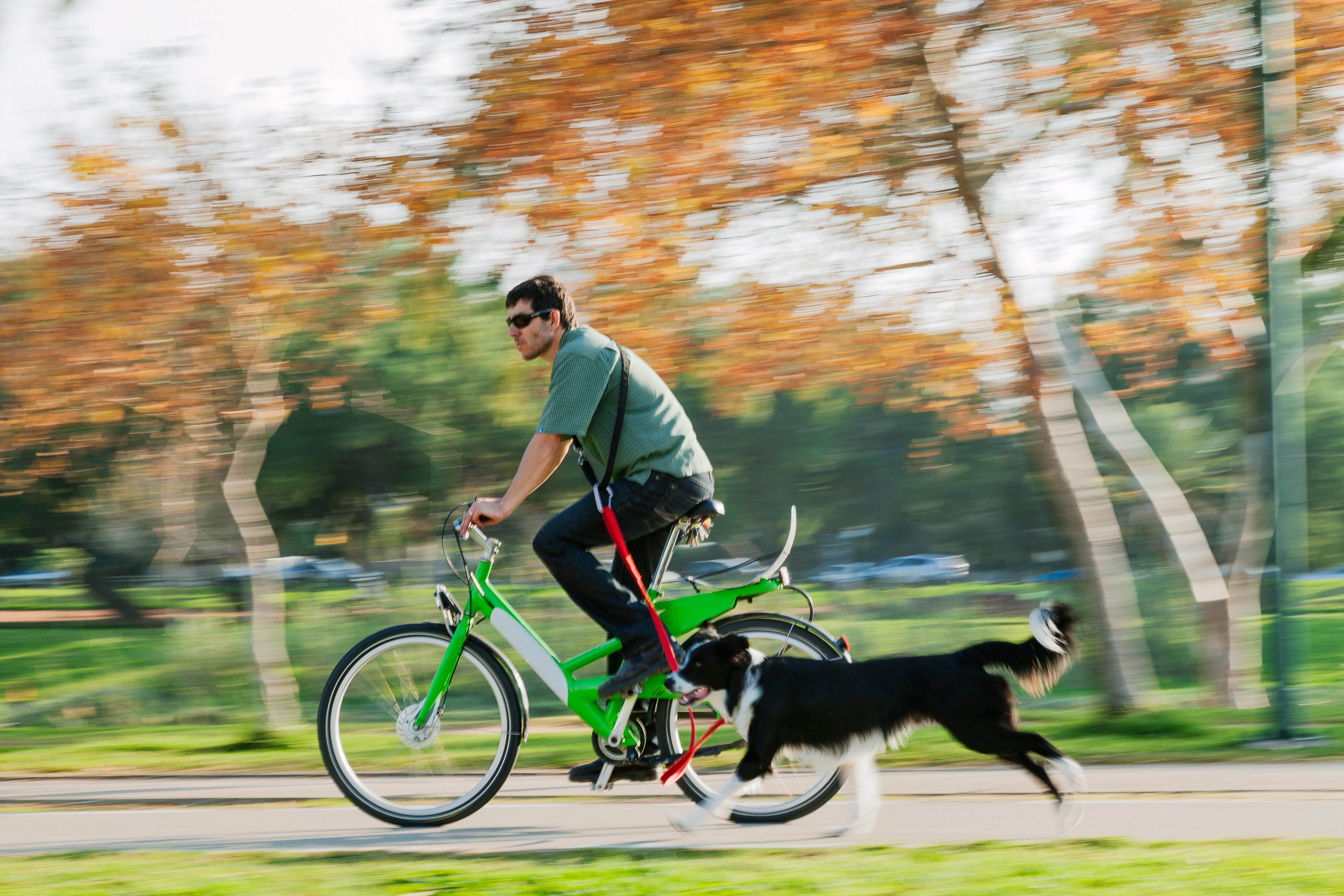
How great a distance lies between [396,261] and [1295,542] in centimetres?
613

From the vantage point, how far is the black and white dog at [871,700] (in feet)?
12.4

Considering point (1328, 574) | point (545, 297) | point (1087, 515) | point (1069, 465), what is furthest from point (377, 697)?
point (1328, 574)

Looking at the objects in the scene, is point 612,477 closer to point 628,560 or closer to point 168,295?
point 628,560

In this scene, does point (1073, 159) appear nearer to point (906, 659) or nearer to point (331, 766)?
point (906, 659)

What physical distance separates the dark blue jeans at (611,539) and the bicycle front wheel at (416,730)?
1.70ft

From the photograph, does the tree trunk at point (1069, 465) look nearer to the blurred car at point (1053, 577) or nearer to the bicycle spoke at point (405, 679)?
the blurred car at point (1053, 577)

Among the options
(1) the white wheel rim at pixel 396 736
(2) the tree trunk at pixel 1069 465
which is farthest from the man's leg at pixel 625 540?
(2) the tree trunk at pixel 1069 465

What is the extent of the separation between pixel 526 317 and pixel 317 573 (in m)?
6.94

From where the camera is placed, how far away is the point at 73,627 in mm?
10875

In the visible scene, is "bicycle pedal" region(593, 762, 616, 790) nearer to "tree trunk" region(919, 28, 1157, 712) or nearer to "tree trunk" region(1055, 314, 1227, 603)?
"tree trunk" region(919, 28, 1157, 712)

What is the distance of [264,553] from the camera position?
9.61 meters

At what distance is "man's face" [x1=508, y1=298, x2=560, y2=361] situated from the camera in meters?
4.27

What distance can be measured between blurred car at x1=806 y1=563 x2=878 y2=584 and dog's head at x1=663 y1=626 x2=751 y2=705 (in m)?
6.77

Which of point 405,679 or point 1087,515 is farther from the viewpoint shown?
A: point 1087,515
